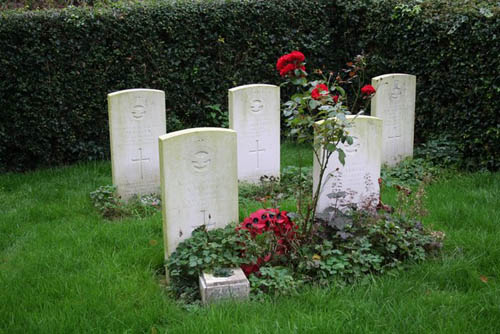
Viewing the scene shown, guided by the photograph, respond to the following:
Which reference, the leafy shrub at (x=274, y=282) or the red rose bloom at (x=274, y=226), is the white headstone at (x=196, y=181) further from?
the leafy shrub at (x=274, y=282)

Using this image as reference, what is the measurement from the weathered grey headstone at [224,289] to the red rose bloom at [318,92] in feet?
4.68

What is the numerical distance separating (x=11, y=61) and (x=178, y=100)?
7.76 ft

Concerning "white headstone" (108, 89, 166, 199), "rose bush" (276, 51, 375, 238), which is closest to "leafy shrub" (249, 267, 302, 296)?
"rose bush" (276, 51, 375, 238)

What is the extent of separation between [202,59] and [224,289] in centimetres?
538

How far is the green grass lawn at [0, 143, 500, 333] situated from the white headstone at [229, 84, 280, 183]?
1.74 meters

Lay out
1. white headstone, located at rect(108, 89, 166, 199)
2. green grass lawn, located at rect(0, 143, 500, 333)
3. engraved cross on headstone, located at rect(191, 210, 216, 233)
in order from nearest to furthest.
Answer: green grass lawn, located at rect(0, 143, 500, 333) < engraved cross on headstone, located at rect(191, 210, 216, 233) < white headstone, located at rect(108, 89, 166, 199)

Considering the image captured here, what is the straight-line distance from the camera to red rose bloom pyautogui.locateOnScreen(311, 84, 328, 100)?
4.16 metres

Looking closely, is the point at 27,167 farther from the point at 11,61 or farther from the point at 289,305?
the point at 289,305

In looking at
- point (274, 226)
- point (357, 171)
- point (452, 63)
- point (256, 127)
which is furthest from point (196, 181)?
point (452, 63)

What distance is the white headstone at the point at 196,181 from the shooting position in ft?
13.8

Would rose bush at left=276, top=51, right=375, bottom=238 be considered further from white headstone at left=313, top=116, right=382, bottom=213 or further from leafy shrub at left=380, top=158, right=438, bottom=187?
leafy shrub at left=380, top=158, right=438, bottom=187

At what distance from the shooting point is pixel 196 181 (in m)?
4.33

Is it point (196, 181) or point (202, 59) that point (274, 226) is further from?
point (202, 59)

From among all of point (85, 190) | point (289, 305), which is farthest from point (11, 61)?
point (289, 305)
